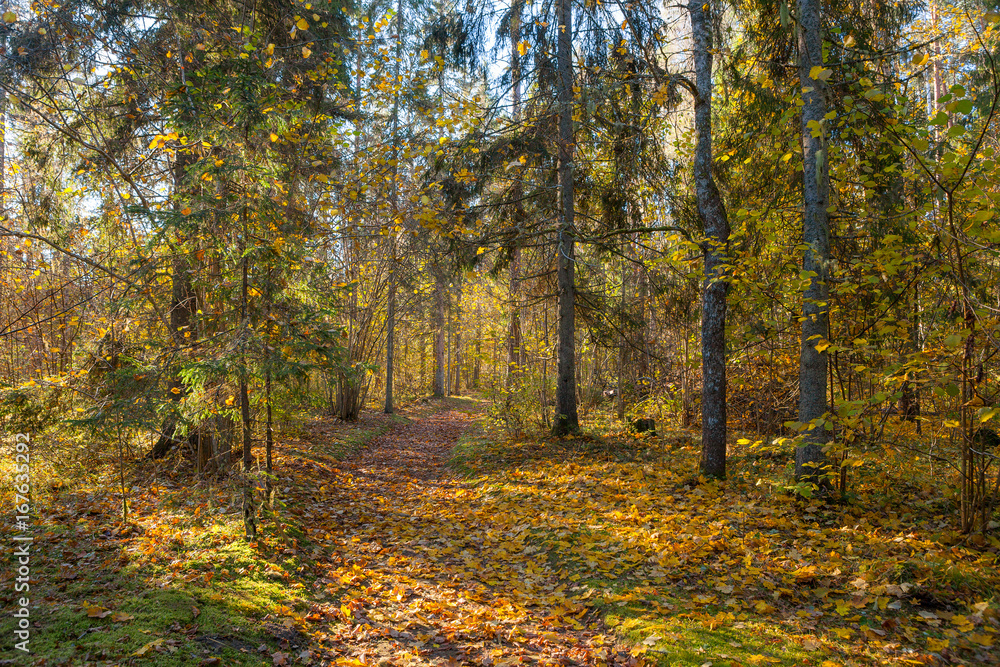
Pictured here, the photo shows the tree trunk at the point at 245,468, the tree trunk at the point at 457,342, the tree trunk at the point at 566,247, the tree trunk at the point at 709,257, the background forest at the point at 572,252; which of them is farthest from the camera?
the tree trunk at the point at 457,342

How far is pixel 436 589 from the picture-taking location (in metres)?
4.77

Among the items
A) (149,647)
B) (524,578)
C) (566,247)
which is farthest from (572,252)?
(149,647)

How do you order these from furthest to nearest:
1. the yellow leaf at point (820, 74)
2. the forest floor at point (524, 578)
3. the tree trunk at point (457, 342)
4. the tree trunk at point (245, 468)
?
the tree trunk at point (457, 342) < the tree trunk at point (245, 468) < the yellow leaf at point (820, 74) < the forest floor at point (524, 578)

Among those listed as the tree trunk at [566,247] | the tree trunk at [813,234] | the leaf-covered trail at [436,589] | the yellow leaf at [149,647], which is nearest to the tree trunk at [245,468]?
the leaf-covered trail at [436,589]

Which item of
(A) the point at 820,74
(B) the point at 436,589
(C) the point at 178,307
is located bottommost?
(B) the point at 436,589

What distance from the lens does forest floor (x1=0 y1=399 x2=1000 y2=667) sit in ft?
11.1

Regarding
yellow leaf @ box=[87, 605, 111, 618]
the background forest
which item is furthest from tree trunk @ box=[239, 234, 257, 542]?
yellow leaf @ box=[87, 605, 111, 618]

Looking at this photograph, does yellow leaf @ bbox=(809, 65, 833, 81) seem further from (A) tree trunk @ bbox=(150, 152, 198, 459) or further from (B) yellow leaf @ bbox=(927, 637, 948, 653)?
(A) tree trunk @ bbox=(150, 152, 198, 459)

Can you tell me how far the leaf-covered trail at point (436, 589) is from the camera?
3.69m

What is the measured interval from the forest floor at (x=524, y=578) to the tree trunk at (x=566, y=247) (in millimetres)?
2893

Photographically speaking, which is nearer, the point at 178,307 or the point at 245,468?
the point at 245,468

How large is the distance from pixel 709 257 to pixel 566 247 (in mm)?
3259

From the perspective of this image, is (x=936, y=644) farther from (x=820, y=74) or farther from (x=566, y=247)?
(x=566, y=247)

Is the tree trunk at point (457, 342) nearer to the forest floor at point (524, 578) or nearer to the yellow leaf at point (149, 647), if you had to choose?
the forest floor at point (524, 578)
